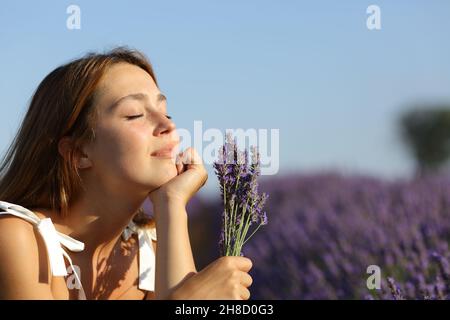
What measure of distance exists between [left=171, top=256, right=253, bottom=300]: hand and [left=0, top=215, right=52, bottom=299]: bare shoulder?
0.38 meters

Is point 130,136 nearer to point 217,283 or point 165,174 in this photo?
point 165,174

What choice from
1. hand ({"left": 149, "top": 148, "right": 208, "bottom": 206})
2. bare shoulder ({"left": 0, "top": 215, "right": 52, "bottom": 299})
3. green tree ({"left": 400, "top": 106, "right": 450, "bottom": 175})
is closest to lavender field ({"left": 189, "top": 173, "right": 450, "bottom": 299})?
hand ({"left": 149, "top": 148, "right": 208, "bottom": 206})

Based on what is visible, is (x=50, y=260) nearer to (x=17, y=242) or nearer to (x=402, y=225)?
(x=17, y=242)

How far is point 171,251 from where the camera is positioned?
6.81ft

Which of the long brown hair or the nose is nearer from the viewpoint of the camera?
the nose

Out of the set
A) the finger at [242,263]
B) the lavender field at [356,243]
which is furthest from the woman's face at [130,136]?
the lavender field at [356,243]

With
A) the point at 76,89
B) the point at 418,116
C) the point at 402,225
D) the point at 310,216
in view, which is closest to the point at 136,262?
the point at 76,89

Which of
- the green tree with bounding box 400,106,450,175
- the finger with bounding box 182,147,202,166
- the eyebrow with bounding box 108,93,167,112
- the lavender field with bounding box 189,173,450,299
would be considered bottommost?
the lavender field with bounding box 189,173,450,299

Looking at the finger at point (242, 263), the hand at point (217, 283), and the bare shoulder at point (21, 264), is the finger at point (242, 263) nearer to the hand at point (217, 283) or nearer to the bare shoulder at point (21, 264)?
the hand at point (217, 283)

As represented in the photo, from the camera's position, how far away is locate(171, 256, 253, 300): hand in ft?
6.37

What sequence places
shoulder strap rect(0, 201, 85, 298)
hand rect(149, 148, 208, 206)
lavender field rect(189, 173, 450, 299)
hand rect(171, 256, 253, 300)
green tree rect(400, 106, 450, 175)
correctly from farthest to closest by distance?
1. green tree rect(400, 106, 450, 175)
2. lavender field rect(189, 173, 450, 299)
3. hand rect(149, 148, 208, 206)
4. shoulder strap rect(0, 201, 85, 298)
5. hand rect(171, 256, 253, 300)

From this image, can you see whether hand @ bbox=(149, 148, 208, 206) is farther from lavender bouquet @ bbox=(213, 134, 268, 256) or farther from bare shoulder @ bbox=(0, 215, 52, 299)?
bare shoulder @ bbox=(0, 215, 52, 299)

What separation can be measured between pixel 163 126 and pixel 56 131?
39cm
